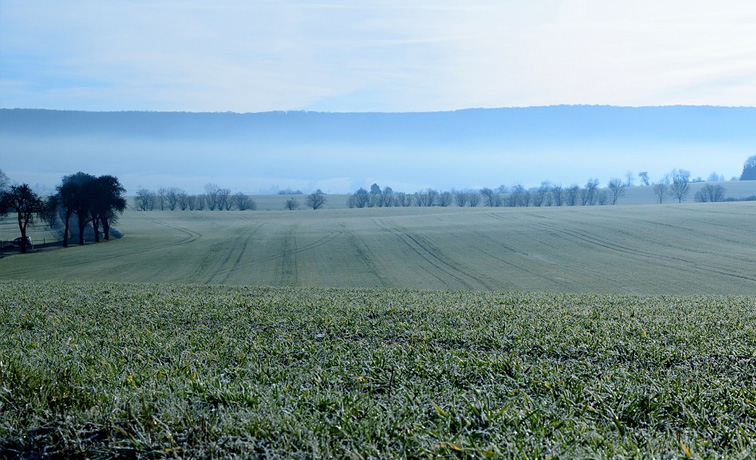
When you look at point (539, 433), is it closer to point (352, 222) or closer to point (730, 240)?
point (730, 240)

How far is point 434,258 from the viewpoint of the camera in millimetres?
42344

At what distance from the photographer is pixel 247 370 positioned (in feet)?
16.0

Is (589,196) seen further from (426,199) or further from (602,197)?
(426,199)

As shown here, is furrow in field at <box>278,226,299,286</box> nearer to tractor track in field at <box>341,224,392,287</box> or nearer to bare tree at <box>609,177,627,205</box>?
tractor track in field at <box>341,224,392,287</box>

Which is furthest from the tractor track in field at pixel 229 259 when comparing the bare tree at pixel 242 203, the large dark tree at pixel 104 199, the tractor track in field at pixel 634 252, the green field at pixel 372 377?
the bare tree at pixel 242 203

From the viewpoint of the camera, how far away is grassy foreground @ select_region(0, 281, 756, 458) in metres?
3.17

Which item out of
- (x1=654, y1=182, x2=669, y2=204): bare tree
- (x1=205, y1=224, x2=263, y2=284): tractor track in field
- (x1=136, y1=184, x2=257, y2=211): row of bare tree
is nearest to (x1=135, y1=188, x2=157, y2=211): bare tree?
(x1=136, y1=184, x2=257, y2=211): row of bare tree

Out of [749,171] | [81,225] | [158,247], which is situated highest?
[749,171]

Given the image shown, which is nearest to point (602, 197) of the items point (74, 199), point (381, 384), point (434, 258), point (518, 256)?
point (518, 256)

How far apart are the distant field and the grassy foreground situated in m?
22.8

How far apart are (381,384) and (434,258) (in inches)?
1498

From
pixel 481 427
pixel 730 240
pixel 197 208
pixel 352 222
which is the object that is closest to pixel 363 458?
pixel 481 427

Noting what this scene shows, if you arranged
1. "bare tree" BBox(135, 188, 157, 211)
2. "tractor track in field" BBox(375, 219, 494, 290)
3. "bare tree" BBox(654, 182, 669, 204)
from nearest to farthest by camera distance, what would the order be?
"tractor track in field" BBox(375, 219, 494, 290), "bare tree" BBox(135, 188, 157, 211), "bare tree" BBox(654, 182, 669, 204)

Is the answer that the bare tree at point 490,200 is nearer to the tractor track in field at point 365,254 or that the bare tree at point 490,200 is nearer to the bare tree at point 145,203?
the bare tree at point 145,203
